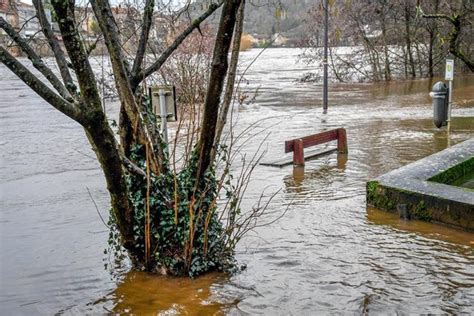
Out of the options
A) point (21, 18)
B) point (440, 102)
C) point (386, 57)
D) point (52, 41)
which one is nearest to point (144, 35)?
point (52, 41)

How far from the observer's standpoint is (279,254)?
6516 millimetres

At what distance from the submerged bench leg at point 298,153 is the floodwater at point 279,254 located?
0.69 ft

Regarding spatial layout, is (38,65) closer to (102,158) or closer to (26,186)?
(102,158)

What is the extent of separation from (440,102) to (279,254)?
899 cm

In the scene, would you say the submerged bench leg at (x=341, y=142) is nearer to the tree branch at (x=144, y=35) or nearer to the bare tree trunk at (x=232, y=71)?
the bare tree trunk at (x=232, y=71)

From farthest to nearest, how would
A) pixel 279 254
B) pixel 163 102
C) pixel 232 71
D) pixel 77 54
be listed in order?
pixel 279 254 < pixel 163 102 < pixel 232 71 < pixel 77 54

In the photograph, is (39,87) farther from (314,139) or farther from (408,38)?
(408,38)

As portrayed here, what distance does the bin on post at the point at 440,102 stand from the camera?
1361cm

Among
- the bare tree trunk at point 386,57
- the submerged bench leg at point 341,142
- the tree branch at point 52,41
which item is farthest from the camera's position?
the bare tree trunk at point 386,57

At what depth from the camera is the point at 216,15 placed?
21.7 ft

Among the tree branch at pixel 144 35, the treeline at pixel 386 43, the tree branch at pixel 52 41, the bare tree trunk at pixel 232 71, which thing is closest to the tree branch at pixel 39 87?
the tree branch at pixel 52 41

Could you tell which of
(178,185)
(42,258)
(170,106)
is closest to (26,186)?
(42,258)

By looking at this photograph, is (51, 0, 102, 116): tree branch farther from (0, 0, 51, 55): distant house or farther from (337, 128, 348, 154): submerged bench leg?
(337, 128, 348, 154): submerged bench leg

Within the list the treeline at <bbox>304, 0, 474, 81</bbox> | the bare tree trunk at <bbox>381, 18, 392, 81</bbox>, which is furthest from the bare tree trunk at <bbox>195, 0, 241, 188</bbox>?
the bare tree trunk at <bbox>381, 18, 392, 81</bbox>
